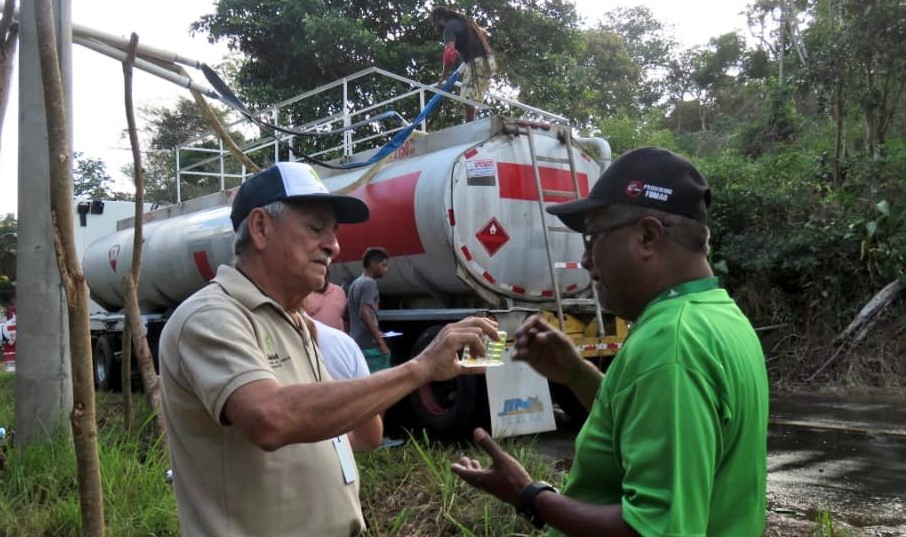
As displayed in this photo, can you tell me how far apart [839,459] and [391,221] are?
14.4 feet

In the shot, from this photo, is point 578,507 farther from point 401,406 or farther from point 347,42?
point 347,42

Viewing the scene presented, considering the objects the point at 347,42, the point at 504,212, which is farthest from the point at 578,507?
the point at 347,42

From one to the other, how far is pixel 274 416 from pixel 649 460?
0.77 meters

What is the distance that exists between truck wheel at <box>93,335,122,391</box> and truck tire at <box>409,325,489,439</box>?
6.99 metres

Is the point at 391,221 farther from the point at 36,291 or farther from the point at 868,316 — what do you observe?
the point at 868,316

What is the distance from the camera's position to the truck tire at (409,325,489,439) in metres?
7.17

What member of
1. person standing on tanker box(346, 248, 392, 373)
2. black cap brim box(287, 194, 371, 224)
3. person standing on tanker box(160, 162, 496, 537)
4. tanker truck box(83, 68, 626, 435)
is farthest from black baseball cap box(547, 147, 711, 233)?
person standing on tanker box(346, 248, 392, 373)

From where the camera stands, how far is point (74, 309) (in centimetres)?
308

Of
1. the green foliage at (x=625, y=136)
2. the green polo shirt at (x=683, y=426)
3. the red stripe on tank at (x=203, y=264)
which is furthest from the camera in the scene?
the green foliage at (x=625, y=136)

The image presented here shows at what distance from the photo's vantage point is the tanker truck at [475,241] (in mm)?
7430

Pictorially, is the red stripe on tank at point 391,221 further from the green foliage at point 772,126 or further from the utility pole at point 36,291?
the green foliage at point 772,126

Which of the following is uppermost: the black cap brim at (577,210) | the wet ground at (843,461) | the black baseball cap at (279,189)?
the black baseball cap at (279,189)

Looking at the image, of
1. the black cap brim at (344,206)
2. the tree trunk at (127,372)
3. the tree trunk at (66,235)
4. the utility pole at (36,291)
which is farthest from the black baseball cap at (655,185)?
the utility pole at (36,291)

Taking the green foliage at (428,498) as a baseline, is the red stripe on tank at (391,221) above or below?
above
